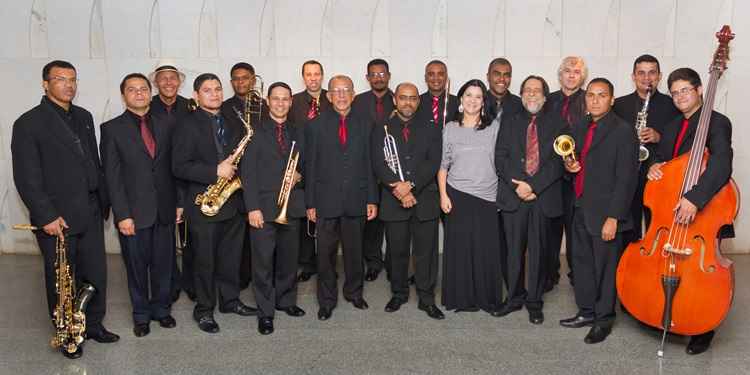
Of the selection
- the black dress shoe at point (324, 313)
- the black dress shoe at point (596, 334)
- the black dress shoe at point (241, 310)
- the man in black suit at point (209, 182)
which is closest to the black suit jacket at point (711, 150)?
the black dress shoe at point (596, 334)

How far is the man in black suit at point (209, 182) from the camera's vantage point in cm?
360

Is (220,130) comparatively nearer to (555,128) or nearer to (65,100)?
(65,100)

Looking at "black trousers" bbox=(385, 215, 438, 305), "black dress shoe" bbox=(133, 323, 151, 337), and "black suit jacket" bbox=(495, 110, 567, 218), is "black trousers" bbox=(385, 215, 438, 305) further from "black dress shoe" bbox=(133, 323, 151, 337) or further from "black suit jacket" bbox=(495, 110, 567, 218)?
"black dress shoe" bbox=(133, 323, 151, 337)

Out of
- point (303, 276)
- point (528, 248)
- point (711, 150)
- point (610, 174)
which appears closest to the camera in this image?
point (711, 150)

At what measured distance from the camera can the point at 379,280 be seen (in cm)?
477

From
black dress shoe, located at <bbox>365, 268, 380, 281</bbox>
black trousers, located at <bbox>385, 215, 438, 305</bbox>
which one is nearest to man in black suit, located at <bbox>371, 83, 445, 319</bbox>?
black trousers, located at <bbox>385, 215, 438, 305</bbox>

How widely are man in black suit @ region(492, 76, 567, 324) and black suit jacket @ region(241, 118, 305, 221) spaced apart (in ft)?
4.37

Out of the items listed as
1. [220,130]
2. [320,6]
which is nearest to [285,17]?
[320,6]

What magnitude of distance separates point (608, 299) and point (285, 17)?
140 inches

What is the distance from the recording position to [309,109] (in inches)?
186

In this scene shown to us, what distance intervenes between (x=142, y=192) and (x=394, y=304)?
5.80ft

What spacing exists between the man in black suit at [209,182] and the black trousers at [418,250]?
100 centimetres

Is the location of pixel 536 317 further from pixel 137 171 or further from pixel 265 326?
pixel 137 171

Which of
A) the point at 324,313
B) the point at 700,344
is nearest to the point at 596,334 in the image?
the point at 700,344
